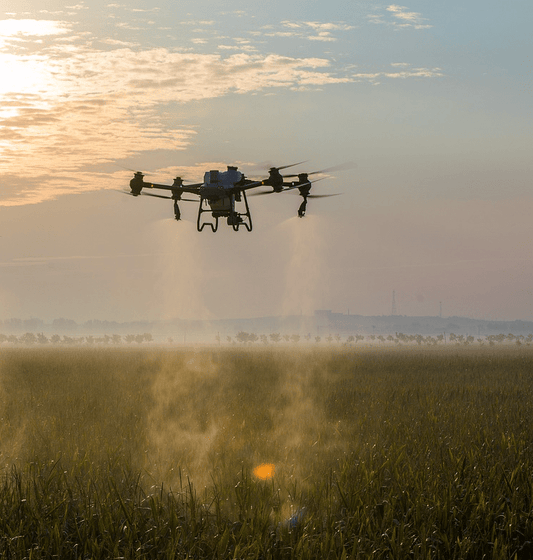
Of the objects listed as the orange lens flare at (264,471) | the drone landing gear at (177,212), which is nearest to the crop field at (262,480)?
the orange lens flare at (264,471)

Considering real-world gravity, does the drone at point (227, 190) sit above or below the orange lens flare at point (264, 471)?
above

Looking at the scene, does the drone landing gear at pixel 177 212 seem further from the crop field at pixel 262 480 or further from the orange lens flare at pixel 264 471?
the orange lens flare at pixel 264 471

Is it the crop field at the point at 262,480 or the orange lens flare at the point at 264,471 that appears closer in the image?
the crop field at the point at 262,480

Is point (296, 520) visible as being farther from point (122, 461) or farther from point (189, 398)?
point (189, 398)

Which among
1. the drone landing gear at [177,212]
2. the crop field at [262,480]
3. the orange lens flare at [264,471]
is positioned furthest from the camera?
the drone landing gear at [177,212]

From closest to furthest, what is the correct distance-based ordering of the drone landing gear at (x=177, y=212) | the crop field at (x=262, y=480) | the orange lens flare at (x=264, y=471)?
1. the crop field at (x=262, y=480)
2. the orange lens flare at (x=264, y=471)
3. the drone landing gear at (x=177, y=212)

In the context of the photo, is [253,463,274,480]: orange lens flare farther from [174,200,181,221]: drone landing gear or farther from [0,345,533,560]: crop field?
[174,200,181,221]: drone landing gear

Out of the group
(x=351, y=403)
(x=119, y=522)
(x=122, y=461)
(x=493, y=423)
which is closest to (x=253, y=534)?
(x=119, y=522)
